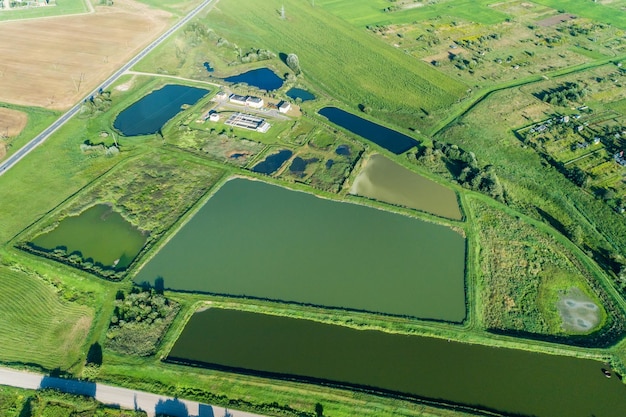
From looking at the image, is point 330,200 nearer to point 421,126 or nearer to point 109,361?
point 421,126

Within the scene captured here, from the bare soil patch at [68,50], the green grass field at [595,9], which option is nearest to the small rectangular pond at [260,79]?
the bare soil patch at [68,50]

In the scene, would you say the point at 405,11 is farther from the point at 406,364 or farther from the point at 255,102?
the point at 406,364

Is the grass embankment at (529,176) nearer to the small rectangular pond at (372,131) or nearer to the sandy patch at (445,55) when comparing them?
the small rectangular pond at (372,131)

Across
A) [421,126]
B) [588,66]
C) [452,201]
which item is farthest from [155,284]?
[588,66]

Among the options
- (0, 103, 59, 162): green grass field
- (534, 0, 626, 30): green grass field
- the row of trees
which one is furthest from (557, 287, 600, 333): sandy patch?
(534, 0, 626, 30): green grass field

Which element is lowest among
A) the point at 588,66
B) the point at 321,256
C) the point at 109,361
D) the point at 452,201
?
the point at 109,361

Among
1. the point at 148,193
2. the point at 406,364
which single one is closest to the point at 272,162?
the point at 148,193

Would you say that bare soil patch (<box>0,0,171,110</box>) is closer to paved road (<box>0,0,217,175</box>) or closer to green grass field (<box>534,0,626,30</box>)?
paved road (<box>0,0,217,175</box>)
